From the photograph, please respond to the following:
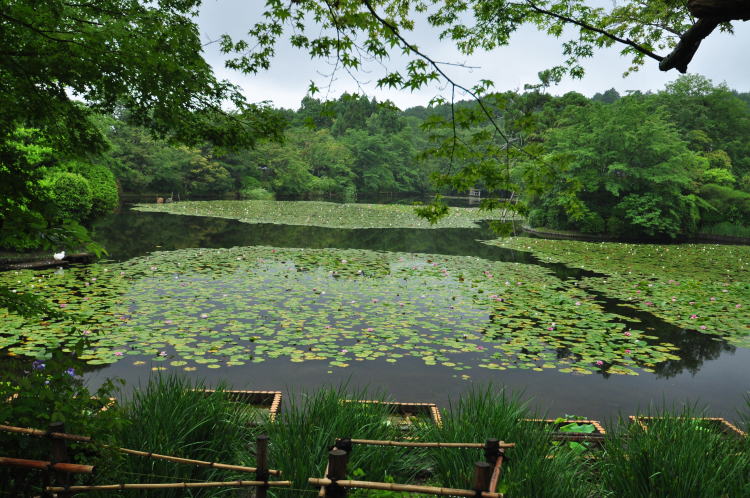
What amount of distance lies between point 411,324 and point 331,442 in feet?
13.0

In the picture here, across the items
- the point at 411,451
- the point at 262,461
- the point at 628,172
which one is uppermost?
the point at 628,172

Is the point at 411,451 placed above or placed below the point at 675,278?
below

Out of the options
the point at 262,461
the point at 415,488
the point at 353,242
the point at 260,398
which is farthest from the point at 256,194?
the point at 415,488

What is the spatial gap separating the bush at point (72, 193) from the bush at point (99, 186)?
127 cm

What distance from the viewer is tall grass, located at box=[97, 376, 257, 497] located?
2.54 metres

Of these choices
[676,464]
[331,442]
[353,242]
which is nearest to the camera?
[676,464]

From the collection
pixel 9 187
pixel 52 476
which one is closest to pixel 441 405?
pixel 52 476

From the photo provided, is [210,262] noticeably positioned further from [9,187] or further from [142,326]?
[9,187]

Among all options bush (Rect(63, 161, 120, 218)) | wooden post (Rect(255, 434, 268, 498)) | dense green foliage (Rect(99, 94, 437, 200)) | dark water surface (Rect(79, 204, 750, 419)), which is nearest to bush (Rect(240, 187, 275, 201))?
dense green foliage (Rect(99, 94, 437, 200))

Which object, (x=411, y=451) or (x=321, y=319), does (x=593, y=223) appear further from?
(x=411, y=451)

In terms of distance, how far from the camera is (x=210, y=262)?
10781 mm

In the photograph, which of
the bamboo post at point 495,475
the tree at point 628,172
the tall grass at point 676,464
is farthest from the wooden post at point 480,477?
→ the tree at point 628,172

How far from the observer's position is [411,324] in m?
6.77

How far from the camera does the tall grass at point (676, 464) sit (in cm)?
Answer: 238
